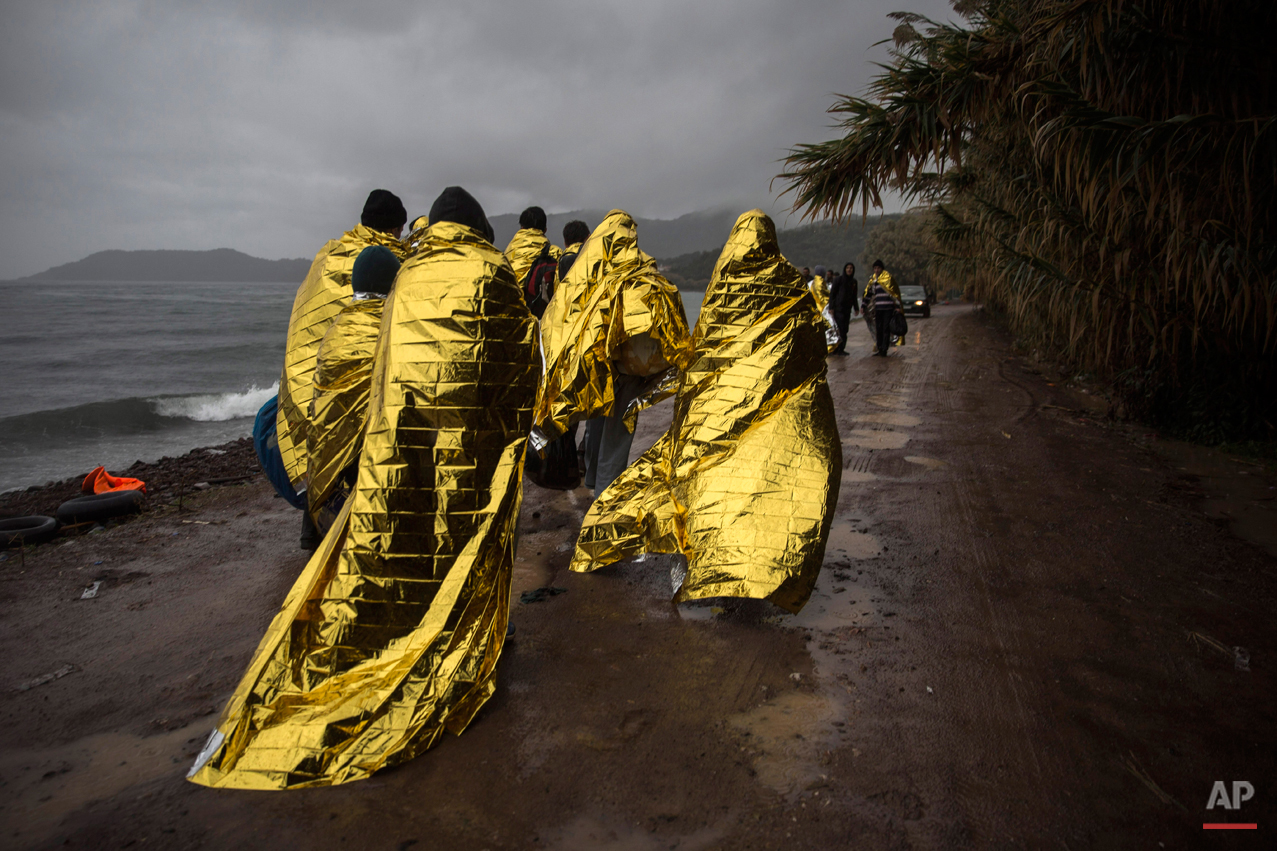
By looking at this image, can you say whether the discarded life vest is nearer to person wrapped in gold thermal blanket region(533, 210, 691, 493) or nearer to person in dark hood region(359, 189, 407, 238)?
person in dark hood region(359, 189, 407, 238)

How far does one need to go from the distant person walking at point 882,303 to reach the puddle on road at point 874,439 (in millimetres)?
6988

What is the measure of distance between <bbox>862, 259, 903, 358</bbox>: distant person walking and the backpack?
9209mm

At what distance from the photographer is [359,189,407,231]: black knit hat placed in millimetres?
4172

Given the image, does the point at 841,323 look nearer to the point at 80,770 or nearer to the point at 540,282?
the point at 540,282

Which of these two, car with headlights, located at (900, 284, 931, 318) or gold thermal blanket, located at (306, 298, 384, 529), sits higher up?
car with headlights, located at (900, 284, 931, 318)

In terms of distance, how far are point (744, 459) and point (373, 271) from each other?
1956 mm

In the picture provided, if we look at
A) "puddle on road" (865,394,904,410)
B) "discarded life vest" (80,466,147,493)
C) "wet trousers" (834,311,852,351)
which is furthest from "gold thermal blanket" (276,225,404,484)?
"wet trousers" (834,311,852,351)

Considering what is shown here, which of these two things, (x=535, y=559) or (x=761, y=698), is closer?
(x=761, y=698)

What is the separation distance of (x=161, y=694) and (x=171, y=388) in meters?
17.9

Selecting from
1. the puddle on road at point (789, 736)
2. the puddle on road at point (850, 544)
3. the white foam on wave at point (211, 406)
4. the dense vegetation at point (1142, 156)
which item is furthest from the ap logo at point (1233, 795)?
the white foam on wave at point (211, 406)

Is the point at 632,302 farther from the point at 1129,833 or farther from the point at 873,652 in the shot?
the point at 1129,833

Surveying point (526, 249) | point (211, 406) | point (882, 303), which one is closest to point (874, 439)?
point (526, 249)

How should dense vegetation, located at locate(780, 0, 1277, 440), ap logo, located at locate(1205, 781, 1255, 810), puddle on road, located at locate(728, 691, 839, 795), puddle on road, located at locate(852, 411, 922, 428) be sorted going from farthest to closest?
puddle on road, located at locate(852, 411, 922, 428) → dense vegetation, located at locate(780, 0, 1277, 440) → puddle on road, located at locate(728, 691, 839, 795) → ap logo, located at locate(1205, 781, 1255, 810)

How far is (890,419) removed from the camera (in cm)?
816
